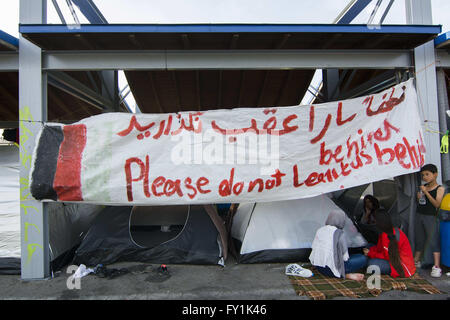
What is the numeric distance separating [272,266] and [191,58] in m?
3.40

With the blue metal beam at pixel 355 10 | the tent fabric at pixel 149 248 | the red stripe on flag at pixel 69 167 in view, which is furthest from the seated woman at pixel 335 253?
the blue metal beam at pixel 355 10

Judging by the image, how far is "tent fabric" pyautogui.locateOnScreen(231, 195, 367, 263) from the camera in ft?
13.2

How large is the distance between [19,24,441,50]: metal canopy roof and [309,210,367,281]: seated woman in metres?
2.46

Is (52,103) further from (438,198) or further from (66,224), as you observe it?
(438,198)

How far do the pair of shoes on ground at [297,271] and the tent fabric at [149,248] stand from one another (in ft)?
3.42

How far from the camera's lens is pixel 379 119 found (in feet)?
12.1

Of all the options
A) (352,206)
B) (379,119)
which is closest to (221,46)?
(379,119)

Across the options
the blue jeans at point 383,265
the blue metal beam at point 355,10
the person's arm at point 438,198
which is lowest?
the blue jeans at point 383,265

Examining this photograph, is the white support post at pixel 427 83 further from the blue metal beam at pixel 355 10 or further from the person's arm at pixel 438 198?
the blue metal beam at pixel 355 10

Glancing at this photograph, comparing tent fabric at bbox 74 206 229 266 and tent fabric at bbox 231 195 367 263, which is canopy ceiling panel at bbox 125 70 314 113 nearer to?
tent fabric at bbox 231 195 367 263

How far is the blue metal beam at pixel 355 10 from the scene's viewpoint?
17.3 feet

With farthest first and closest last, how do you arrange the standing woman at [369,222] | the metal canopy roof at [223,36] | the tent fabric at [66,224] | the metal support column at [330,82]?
the metal support column at [330,82] → the standing woman at [369,222] → the tent fabric at [66,224] → the metal canopy roof at [223,36]

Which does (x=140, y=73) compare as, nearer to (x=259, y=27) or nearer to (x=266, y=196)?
(x=259, y=27)

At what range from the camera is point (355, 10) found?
5539 millimetres
